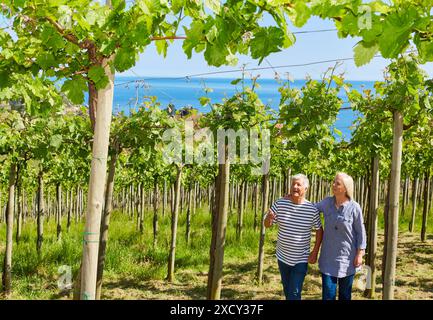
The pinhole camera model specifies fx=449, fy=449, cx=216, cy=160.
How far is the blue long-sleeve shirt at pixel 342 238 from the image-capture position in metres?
3.73

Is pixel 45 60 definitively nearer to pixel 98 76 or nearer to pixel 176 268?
pixel 98 76

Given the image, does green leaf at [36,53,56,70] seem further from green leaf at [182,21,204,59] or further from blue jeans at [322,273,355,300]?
blue jeans at [322,273,355,300]

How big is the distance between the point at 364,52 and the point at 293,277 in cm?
240

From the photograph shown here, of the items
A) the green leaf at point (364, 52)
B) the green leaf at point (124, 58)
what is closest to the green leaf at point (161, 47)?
the green leaf at point (124, 58)

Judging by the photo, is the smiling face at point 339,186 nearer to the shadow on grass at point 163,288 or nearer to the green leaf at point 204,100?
the green leaf at point 204,100

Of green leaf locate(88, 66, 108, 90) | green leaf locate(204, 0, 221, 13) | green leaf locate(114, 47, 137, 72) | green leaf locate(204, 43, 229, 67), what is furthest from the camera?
green leaf locate(88, 66, 108, 90)

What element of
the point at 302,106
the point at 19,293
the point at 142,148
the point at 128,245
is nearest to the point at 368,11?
the point at 302,106

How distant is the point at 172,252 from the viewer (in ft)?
28.4

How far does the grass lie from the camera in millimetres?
7812

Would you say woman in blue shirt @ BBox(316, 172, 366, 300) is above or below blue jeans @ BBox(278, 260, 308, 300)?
above

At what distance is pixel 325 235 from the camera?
3.83 m

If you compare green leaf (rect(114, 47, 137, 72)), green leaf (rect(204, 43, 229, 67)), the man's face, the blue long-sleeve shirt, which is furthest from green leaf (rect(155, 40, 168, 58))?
the blue long-sleeve shirt

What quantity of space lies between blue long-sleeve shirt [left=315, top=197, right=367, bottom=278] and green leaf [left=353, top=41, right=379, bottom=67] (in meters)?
1.87

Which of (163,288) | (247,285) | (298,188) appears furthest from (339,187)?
(163,288)
